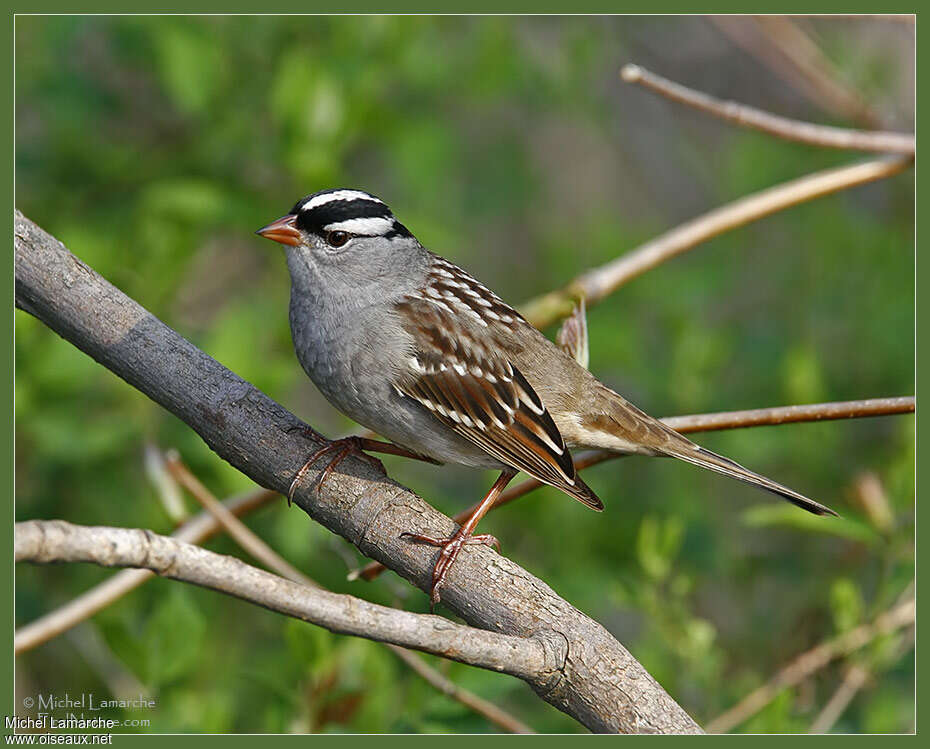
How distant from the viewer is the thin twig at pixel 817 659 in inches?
125

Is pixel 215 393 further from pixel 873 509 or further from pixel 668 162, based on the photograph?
pixel 668 162

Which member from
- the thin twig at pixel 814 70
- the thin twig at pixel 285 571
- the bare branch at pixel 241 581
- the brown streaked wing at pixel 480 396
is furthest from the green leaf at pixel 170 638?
the thin twig at pixel 814 70

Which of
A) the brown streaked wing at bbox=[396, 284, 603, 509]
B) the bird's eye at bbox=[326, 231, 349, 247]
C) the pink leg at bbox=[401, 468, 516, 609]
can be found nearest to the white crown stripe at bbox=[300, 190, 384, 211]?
the bird's eye at bbox=[326, 231, 349, 247]

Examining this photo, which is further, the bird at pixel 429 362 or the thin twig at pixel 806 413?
the bird at pixel 429 362

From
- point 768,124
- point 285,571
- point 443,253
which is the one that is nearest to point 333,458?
point 285,571

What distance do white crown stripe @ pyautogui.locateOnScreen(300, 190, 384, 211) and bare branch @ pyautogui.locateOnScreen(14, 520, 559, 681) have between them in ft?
4.52

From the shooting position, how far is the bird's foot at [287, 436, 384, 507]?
7.87 feet

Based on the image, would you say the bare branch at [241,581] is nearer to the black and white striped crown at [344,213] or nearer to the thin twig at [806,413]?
the thin twig at [806,413]

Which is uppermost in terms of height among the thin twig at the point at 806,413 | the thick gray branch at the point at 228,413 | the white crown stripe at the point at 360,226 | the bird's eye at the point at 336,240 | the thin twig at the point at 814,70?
the thin twig at the point at 814,70

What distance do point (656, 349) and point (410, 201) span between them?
4.08ft

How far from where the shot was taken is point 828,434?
13.4ft

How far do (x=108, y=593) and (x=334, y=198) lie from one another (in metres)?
1.18

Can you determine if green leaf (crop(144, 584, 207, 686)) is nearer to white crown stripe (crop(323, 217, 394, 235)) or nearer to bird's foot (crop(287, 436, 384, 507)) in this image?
bird's foot (crop(287, 436, 384, 507))
